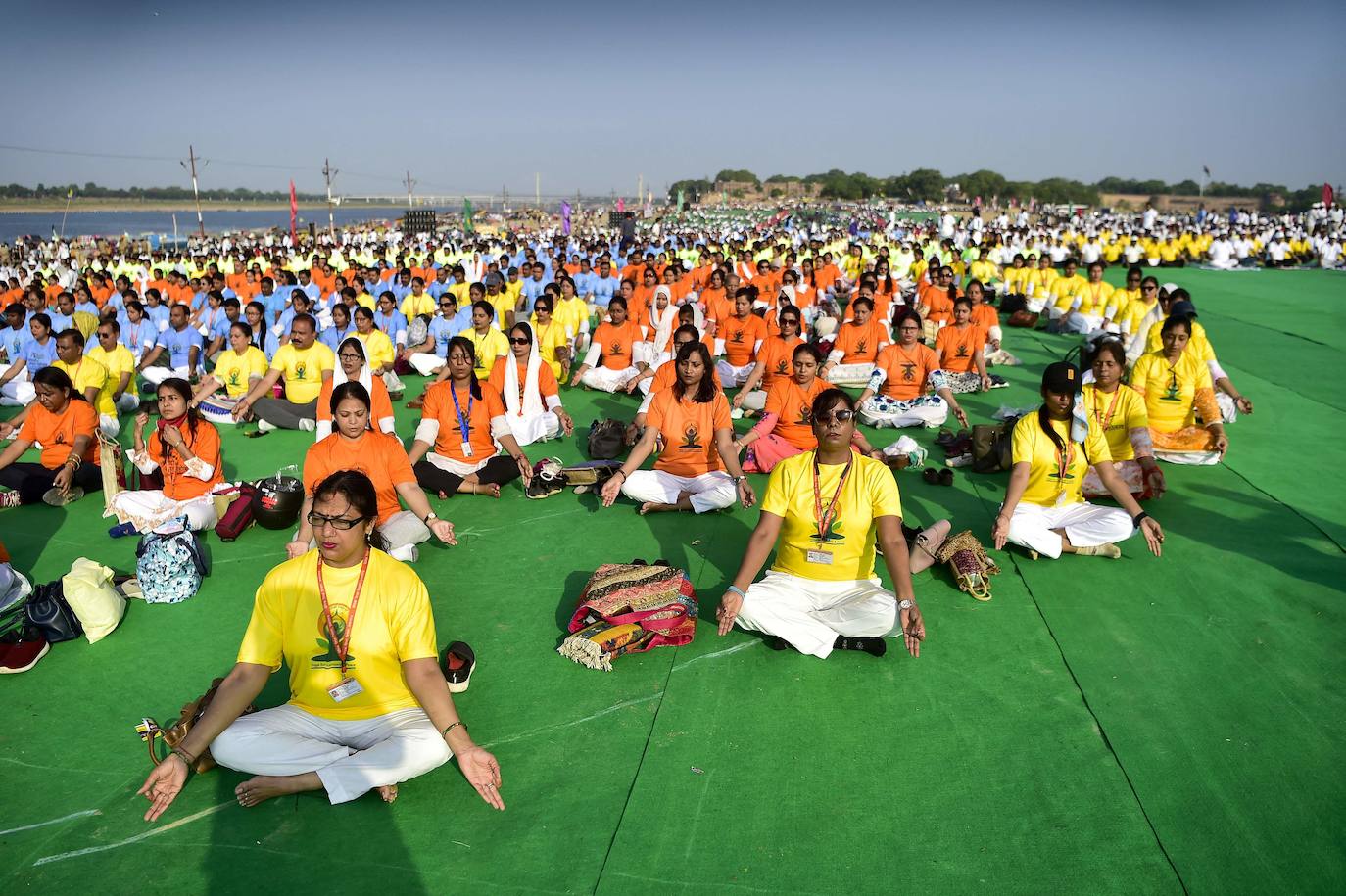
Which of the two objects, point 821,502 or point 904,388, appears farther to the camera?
point 904,388

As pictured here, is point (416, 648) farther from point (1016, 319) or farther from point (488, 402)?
point (1016, 319)

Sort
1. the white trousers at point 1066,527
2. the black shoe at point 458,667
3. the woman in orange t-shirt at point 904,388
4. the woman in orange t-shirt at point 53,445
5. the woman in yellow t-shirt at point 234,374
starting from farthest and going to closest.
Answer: the woman in yellow t-shirt at point 234,374 → the woman in orange t-shirt at point 904,388 → the woman in orange t-shirt at point 53,445 → the white trousers at point 1066,527 → the black shoe at point 458,667

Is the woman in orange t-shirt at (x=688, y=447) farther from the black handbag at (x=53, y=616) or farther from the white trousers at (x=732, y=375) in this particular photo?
the white trousers at (x=732, y=375)

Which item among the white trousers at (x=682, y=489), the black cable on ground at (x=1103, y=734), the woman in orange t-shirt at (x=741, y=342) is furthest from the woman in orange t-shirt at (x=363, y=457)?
the woman in orange t-shirt at (x=741, y=342)

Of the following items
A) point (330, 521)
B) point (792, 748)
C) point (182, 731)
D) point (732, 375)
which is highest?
point (330, 521)

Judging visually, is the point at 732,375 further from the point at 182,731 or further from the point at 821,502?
the point at 182,731

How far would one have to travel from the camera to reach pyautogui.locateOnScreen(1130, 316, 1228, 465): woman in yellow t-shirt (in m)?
7.57

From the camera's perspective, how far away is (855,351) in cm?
1048

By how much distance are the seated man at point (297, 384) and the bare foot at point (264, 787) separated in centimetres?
612

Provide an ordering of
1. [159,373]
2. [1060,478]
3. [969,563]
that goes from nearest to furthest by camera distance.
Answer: [969,563], [1060,478], [159,373]

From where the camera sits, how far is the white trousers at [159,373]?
38.0ft

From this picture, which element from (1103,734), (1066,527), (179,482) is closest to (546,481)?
(179,482)

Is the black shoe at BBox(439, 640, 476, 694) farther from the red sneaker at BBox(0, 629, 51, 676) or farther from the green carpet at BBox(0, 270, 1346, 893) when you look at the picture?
the red sneaker at BBox(0, 629, 51, 676)

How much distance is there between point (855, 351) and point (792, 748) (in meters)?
Answer: 7.23
